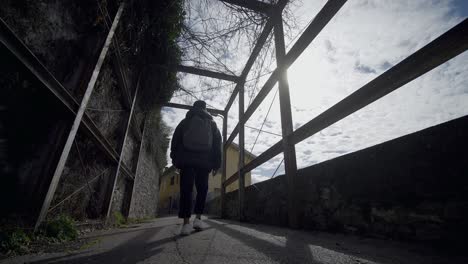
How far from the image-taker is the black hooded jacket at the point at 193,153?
7.11 feet

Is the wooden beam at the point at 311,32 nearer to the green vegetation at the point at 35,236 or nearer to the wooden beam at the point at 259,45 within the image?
the wooden beam at the point at 259,45

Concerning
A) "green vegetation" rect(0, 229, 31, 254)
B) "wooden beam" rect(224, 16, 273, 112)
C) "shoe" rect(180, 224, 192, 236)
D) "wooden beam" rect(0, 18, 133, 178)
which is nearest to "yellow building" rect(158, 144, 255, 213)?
"wooden beam" rect(224, 16, 273, 112)

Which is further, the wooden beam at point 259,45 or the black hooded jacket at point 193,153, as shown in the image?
the wooden beam at point 259,45

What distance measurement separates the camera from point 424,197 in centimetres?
109

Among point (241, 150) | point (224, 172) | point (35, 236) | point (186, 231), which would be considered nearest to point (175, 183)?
point (224, 172)

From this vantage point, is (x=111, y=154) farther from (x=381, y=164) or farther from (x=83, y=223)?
(x=381, y=164)

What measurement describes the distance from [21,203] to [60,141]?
479 mm

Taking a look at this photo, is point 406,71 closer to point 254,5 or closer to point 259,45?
point 254,5

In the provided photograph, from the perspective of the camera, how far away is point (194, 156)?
7.16 feet

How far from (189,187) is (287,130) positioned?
4.32ft

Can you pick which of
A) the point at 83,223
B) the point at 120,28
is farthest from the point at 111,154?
the point at 120,28

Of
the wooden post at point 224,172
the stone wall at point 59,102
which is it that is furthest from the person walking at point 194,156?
the wooden post at point 224,172

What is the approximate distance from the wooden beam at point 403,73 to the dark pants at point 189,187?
1350 millimetres

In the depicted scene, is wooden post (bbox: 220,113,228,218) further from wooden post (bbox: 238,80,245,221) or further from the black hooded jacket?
the black hooded jacket
